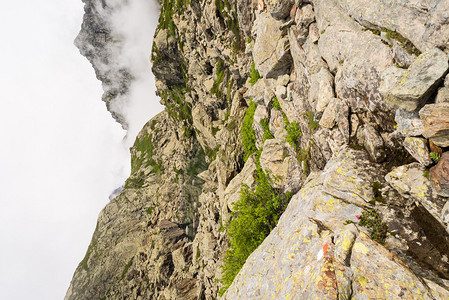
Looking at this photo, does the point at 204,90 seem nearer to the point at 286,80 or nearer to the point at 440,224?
the point at 286,80

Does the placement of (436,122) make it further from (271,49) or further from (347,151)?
(271,49)

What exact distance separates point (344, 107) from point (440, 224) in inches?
347

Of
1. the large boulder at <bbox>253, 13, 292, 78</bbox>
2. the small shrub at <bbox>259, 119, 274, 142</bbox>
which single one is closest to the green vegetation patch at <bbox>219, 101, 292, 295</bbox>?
the small shrub at <bbox>259, 119, 274, 142</bbox>

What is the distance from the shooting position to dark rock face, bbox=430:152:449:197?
Result: 10.1 m

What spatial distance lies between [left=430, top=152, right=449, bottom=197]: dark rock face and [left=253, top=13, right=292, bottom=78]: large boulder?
62.4 ft

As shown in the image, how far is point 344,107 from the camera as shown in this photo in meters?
16.0

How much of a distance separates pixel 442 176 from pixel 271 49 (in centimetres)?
Result: 2239

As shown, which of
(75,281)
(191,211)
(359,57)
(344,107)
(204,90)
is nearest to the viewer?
(359,57)

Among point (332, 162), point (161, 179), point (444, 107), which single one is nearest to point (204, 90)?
point (161, 179)

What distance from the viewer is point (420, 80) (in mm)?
10664

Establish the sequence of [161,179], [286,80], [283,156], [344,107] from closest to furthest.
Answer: [344,107] → [286,80] → [283,156] → [161,179]

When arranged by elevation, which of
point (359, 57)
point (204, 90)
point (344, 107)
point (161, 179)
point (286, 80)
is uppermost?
point (204, 90)

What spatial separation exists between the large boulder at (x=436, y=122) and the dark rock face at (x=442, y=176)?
2.42ft

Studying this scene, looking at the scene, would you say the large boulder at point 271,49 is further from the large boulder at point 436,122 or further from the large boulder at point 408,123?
the large boulder at point 436,122
